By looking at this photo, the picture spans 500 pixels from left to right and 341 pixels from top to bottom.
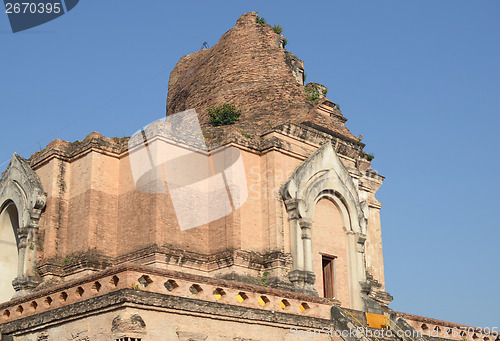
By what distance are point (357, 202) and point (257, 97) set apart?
204 inches

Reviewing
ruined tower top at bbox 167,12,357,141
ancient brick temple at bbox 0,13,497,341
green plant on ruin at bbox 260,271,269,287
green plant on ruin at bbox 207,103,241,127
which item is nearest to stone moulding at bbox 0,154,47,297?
ancient brick temple at bbox 0,13,497,341

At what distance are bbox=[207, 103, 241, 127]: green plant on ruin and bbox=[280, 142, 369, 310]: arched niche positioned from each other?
3768 millimetres

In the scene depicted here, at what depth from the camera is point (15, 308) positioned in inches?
545

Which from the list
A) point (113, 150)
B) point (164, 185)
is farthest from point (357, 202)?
point (113, 150)

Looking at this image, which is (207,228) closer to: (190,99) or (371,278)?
(371,278)

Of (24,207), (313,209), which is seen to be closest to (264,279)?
(313,209)

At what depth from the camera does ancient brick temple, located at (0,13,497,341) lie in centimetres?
1375

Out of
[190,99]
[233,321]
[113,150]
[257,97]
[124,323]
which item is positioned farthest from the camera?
[190,99]

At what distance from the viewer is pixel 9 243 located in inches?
760

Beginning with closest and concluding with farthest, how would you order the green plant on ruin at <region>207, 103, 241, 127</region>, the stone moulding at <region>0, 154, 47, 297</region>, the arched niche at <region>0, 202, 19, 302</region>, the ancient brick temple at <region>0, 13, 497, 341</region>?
the ancient brick temple at <region>0, 13, 497, 341</region>, the stone moulding at <region>0, 154, 47, 297</region>, the arched niche at <region>0, 202, 19, 302</region>, the green plant on ruin at <region>207, 103, 241, 127</region>

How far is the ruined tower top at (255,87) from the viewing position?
67.8 feet

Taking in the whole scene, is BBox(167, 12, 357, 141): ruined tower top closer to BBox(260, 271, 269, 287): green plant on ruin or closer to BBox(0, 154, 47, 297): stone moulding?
BBox(260, 271, 269, 287): green plant on ruin

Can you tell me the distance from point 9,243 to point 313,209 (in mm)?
9117

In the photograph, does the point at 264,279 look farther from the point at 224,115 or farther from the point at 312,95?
the point at 312,95
